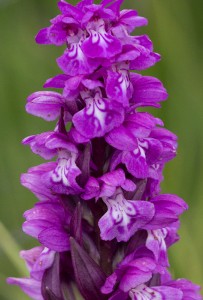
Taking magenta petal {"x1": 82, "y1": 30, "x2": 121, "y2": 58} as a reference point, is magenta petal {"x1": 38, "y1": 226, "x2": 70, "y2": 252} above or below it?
below

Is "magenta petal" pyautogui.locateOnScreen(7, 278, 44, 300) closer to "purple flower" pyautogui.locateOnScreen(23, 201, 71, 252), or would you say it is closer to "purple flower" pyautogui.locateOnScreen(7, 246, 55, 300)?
"purple flower" pyautogui.locateOnScreen(7, 246, 55, 300)

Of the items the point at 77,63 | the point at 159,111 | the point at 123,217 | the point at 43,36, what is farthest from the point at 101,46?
the point at 159,111

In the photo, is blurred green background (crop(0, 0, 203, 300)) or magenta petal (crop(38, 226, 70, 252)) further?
blurred green background (crop(0, 0, 203, 300))

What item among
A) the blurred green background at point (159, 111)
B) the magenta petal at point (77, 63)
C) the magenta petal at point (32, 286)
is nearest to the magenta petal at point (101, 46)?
the magenta petal at point (77, 63)

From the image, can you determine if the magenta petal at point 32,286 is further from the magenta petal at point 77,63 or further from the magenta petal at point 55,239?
the magenta petal at point 77,63

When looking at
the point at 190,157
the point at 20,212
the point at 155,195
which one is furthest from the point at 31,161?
the point at 155,195

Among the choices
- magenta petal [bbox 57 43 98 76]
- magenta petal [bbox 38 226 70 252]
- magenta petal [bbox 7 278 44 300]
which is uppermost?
magenta petal [bbox 57 43 98 76]

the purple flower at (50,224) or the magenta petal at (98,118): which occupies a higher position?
the magenta petal at (98,118)

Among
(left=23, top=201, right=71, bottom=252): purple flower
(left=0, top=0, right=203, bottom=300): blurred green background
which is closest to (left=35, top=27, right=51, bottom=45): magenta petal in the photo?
(left=23, top=201, right=71, bottom=252): purple flower

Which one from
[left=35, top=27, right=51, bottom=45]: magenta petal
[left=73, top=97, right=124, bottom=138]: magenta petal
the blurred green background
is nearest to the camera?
[left=73, top=97, right=124, bottom=138]: magenta petal
